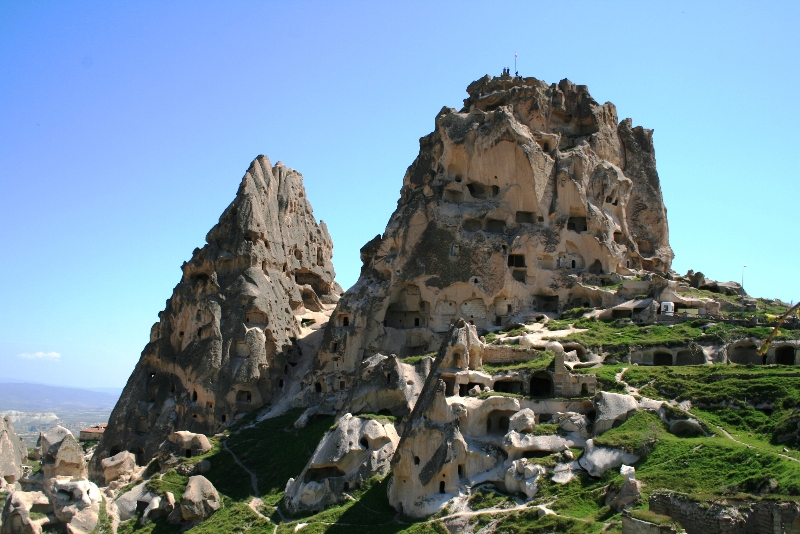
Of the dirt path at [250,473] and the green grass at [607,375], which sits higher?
the green grass at [607,375]

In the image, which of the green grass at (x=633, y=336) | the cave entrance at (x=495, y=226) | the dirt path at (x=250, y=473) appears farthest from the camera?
the cave entrance at (x=495, y=226)

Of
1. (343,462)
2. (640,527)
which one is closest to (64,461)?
(343,462)

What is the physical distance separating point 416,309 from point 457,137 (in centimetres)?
1382

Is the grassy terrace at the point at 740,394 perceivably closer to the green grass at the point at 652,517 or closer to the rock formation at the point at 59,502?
the green grass at the point at 652,517

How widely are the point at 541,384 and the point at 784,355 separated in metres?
13.9

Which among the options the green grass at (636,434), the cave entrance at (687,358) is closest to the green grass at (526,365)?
the cave entrance at (687,358)

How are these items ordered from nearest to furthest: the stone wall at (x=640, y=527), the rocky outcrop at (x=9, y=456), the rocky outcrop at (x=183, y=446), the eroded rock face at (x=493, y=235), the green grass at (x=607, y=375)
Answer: the stone wall at (x=640, y=527) < the green grass at (x=607, y=375) < the rocky outcrop at (x=9, y=456) < the rocky outcrop at (x=183, y=446) < the eroded rock face at (x=493, y=235)

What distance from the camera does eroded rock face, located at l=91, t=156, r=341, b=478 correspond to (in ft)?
216

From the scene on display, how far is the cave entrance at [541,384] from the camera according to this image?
51.7m

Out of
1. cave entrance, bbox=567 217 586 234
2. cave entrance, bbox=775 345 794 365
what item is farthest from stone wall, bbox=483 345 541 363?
cave entrance, bbox=567 217 586 234

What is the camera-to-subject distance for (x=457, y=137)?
2840 inches

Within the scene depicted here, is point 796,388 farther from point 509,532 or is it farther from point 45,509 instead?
point 45,509

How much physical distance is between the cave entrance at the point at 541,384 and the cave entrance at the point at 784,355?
13.0 meters

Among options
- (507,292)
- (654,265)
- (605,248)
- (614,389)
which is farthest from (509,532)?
(654,265)
